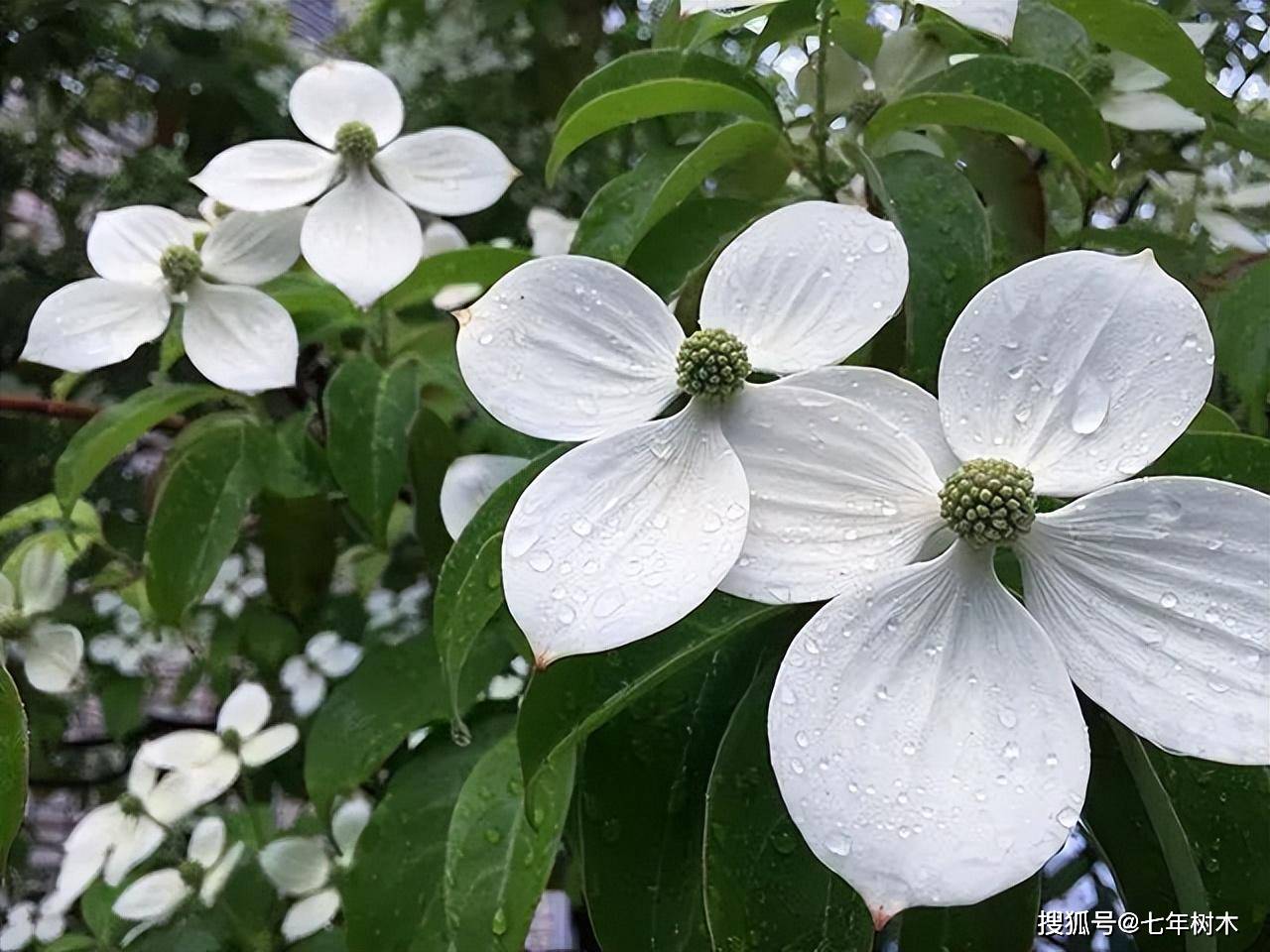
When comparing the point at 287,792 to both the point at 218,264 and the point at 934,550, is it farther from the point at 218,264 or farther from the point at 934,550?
the point at 934,550

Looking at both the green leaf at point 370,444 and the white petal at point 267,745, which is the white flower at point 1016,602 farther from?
the white petal at point 267,745

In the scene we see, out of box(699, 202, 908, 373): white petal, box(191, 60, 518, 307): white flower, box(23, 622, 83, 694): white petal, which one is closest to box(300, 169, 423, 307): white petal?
box(191, 60, 518, 307): white flower

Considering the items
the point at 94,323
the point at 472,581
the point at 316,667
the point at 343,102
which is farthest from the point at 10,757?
the point at 316,667

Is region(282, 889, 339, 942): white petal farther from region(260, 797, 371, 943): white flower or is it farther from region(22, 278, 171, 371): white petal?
region(22, 278, 171, 371): white petal

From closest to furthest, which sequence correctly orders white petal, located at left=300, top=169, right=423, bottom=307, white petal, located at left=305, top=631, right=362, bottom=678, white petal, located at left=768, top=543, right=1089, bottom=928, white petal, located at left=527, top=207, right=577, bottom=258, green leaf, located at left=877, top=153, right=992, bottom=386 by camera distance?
white petal, located at left=768, top=543, right=1089, bottom=928
green leaf, located at left=877, top=153, right=992, bottom=386
white petal, located at left=300, top=169, right=423, bottom=307
white petal, located at left=527, top=207, right=577, bottom=258
white petal, located at left=305, top=631, right=362, bottom=678

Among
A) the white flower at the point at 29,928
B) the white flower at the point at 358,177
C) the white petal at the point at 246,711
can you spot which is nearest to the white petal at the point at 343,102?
the white flower at the point at 358,177

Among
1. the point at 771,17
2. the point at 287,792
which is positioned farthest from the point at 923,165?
the point at 287,792

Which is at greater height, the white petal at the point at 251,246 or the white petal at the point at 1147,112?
the white petal at the point at 1147,112
